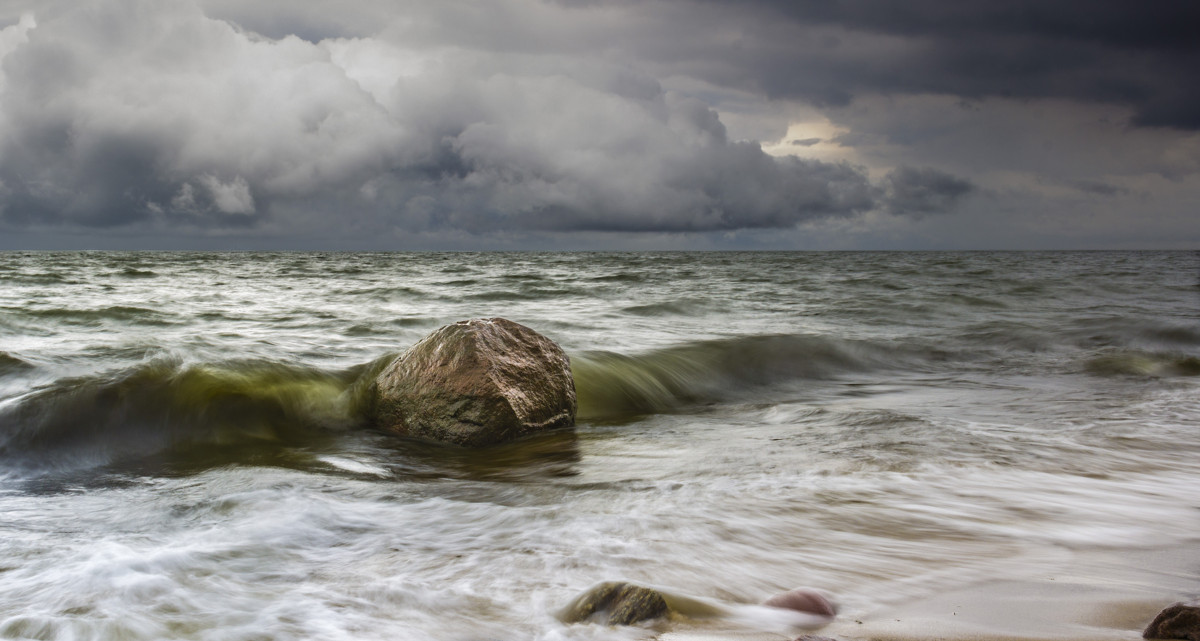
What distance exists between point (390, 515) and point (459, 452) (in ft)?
4.09

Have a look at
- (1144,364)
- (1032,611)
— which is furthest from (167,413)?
(1144,364)

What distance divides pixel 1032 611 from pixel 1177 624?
344mm

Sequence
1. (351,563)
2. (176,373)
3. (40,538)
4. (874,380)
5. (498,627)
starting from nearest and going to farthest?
(498,627) → (351,563) → (40,538) → (176,373) → (874,380)

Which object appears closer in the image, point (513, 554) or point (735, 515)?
point (513, 554)

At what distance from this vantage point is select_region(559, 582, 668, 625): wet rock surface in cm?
190

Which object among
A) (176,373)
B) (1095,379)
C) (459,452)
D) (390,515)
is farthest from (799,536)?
(1095,379)

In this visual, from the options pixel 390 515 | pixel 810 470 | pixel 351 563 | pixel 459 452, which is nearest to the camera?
pixel 351 563

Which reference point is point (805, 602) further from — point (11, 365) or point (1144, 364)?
point (1144, 364)

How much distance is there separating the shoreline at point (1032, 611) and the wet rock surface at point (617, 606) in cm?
9

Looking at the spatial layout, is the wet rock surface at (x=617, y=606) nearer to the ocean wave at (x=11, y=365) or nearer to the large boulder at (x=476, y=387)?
the large boulder at (x=476, y=387)

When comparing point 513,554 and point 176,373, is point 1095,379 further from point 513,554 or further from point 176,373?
point 176,373

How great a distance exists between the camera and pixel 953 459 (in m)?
3.61

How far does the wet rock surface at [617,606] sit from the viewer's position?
1.90 meters

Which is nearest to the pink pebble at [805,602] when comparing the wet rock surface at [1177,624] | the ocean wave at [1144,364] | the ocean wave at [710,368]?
the wet rock surface at [1177,624]
